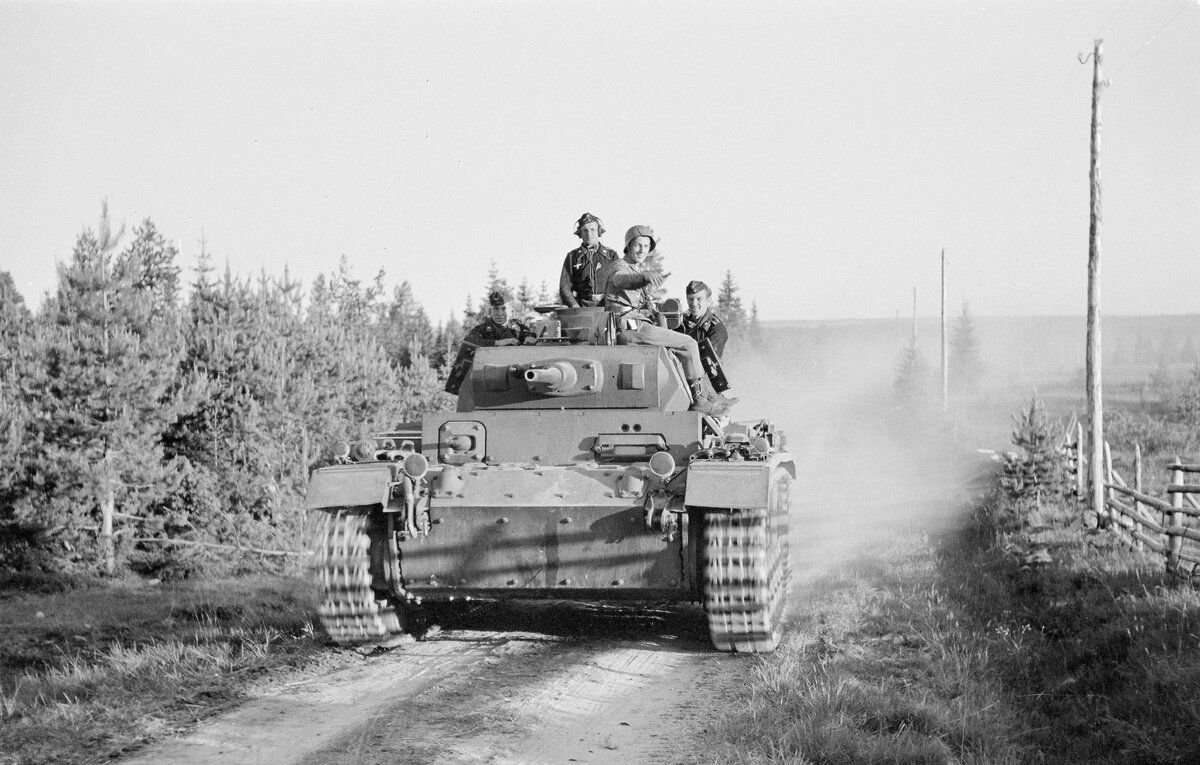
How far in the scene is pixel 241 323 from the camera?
25.5m

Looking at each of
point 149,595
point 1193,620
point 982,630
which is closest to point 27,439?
point 149,595

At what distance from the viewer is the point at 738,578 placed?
7695 mm

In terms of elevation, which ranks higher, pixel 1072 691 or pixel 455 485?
pixel 455 485

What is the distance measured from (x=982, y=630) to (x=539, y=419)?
428cm

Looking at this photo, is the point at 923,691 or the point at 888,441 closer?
the point at 923,691

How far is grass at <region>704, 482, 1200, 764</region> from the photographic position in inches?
233

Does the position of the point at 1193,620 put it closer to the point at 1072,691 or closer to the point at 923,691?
the point at 1072,691

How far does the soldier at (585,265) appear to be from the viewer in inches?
486

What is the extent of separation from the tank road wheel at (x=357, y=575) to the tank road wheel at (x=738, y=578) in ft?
7.97

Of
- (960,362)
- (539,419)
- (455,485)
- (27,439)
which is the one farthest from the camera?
(960,362)

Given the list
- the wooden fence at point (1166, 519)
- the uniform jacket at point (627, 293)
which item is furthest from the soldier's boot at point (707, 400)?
the wooden fence at point (1166, 519)

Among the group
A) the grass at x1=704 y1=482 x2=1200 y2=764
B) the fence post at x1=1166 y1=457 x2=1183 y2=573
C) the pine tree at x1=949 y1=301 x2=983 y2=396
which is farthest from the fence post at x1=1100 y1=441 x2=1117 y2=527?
the pine tree at x1=949 y1=301 x2=983 y2=396

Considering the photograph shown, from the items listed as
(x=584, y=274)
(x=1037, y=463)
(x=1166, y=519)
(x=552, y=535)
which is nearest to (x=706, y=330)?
(x=584, y=274)

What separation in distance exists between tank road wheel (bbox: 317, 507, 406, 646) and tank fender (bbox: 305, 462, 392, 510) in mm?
223
